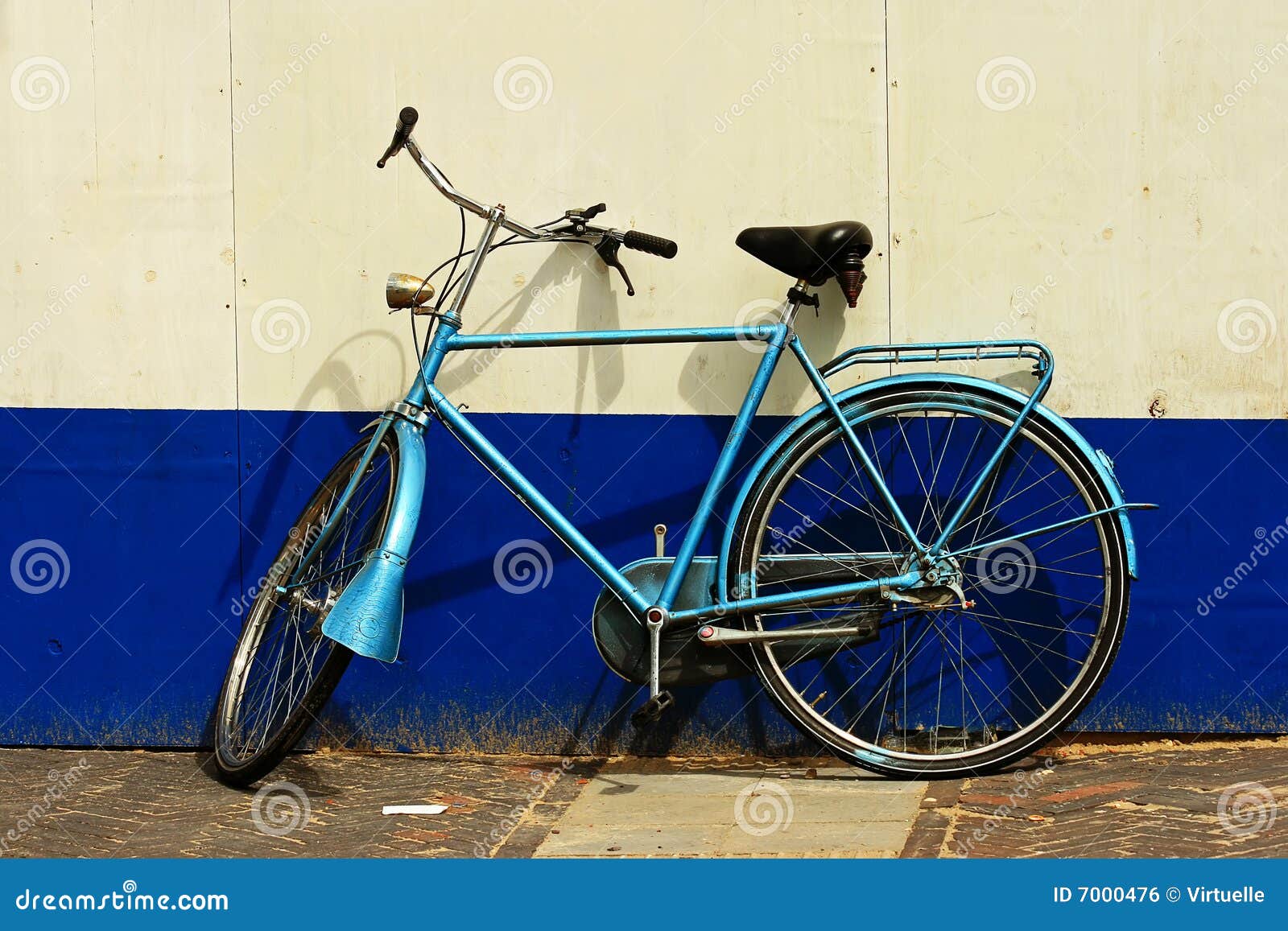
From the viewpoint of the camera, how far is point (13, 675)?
15.5 feet

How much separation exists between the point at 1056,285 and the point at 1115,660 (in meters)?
1.21

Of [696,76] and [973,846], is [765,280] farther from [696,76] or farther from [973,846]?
[973,846]

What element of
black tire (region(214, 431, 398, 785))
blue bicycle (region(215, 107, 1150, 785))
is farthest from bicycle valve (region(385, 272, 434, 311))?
black tire (region(214, 431, 398, 785))

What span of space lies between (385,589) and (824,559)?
51.7 inches

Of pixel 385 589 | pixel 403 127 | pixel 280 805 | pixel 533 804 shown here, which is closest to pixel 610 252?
pixel 403 127

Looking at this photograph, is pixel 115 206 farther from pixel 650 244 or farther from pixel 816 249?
pixel 816 249

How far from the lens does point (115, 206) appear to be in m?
4.60

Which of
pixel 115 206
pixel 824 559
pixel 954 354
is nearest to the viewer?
pixel 824 559

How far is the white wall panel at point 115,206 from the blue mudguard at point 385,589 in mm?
969

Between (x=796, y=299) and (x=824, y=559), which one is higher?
(x=796, y=299)

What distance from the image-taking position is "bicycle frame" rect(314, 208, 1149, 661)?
3.96 m

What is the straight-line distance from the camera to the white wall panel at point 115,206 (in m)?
4.55

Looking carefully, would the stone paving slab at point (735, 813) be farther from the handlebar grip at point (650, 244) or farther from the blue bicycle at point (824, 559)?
the handlebar grip at point (650, 244)

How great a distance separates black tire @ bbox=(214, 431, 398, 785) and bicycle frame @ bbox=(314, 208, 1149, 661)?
5.5 inches
